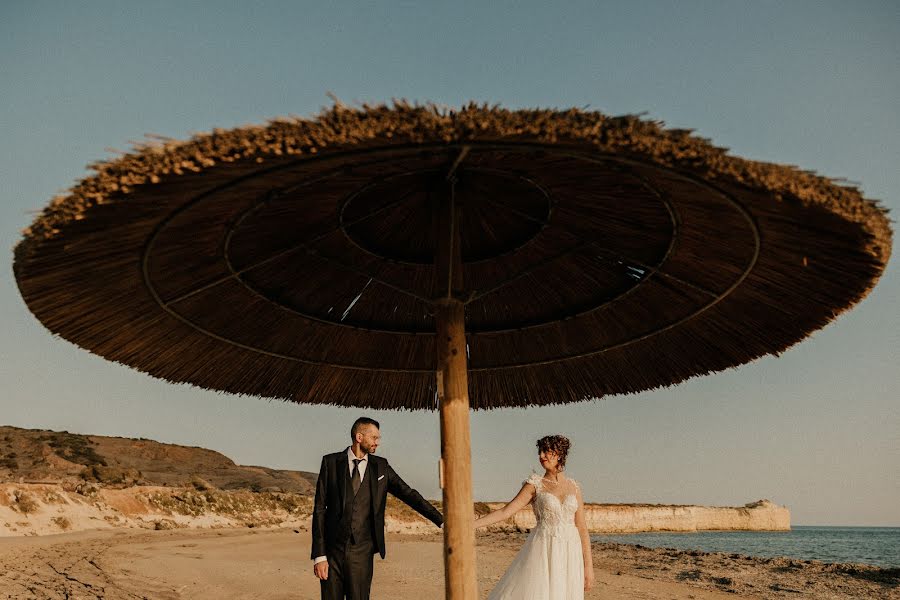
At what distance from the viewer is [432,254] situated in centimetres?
530

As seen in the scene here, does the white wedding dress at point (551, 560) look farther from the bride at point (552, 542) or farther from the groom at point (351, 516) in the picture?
the groom at point (351, 516)

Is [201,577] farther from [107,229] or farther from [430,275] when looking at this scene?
[107,229]

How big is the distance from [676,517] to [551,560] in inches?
3211

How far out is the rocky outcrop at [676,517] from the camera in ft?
209

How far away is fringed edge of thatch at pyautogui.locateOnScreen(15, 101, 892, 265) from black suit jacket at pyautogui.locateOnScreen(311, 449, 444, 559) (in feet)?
6.56

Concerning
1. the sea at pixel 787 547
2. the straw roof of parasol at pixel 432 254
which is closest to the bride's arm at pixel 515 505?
the straw roof of parasol at pixel 432 254

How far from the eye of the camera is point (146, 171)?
9.68 feet

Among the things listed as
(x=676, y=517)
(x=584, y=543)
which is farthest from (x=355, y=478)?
(x=676, y=517)

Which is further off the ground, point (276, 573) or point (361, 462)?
point (361, 462)

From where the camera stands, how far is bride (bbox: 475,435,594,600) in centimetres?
474

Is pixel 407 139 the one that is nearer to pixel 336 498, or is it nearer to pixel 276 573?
pixel 336 498

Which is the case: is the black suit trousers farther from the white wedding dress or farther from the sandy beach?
the sandy beach

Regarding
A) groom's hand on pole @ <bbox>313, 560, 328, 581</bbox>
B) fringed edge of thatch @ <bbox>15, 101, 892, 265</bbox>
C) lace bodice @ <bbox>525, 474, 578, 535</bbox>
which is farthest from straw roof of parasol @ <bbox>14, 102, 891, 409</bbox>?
groom's hand on pole @ <bbox>313, 560, 328, 581</bbox>

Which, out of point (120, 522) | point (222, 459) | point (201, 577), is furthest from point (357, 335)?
point (222, 459)
